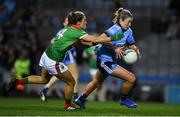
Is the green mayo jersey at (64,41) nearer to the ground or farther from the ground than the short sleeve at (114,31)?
nearer to the ground

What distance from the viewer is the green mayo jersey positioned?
1399 cm

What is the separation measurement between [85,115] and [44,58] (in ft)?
7.30

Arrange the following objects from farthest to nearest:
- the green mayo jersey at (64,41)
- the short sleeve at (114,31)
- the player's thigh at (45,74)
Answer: the player's thigh at (45,74), the short sleeve at (114,31), the green mayo jersey at (64,41)

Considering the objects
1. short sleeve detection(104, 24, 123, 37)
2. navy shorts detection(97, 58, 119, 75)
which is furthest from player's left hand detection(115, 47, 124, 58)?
navy shorts detection(97, 58, 119, 75)

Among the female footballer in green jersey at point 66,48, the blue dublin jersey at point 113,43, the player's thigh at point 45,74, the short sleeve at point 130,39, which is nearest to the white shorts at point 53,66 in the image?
the female footballer in green jersey at point 66,48

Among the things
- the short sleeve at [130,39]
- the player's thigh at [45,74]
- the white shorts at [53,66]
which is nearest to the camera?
the white shorts at [53,66]

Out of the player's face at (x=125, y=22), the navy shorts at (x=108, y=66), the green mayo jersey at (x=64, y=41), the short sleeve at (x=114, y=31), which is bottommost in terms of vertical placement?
the navy shorts at (x=108, y=66)

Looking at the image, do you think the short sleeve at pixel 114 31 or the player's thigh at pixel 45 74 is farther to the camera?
the player's thigh at pixel 45 74

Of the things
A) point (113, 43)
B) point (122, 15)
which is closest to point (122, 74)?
point (113, 43)

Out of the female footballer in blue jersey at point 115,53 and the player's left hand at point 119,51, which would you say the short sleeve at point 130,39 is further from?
the player's left hand at point 119,51

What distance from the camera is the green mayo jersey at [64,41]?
1399 centimetres

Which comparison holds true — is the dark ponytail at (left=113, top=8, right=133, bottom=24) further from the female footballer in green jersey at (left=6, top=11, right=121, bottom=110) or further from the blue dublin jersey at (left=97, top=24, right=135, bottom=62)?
the female footballer in green jersey at (left=6, top=11, right=121, bottom=110)

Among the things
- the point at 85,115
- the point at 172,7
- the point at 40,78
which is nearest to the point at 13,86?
the point at 40,78

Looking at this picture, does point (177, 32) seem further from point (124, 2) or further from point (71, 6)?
point (71, 6)
